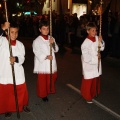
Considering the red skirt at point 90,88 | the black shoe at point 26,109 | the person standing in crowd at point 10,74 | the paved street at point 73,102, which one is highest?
the person standing in crowd at point 10,74

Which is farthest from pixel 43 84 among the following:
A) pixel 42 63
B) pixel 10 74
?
pixel 10 74

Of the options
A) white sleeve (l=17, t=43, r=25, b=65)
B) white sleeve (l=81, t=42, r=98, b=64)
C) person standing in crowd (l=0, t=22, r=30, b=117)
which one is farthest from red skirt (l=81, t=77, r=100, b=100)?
white sleeve (l=17, t=43, r=25, b=65)

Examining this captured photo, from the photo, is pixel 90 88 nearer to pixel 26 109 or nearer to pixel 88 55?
pixel 88 55

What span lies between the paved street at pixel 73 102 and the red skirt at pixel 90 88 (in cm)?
15

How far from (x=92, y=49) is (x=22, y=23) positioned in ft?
55.8

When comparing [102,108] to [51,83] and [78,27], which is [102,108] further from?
[78,27]

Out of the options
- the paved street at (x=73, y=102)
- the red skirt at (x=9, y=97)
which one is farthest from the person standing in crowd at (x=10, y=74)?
the paved street at (x=73, y=102)

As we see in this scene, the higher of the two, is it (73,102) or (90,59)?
(90,59)

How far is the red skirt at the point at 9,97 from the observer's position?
16.5 feet

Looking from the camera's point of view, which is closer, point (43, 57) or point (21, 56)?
point (21, 56)

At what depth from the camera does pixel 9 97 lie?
5.11m

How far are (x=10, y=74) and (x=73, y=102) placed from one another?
1726 mm

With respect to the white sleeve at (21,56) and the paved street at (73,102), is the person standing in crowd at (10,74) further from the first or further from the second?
the paved street at (73,102)

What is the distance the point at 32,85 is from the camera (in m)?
7.41
